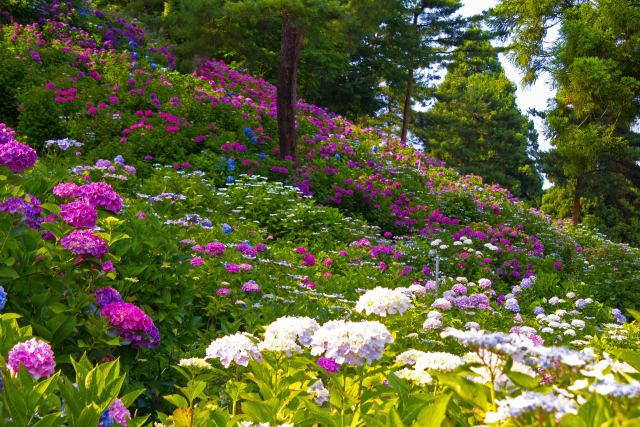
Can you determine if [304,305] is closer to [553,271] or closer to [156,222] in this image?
[156,222]

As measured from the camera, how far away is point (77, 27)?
528 inches

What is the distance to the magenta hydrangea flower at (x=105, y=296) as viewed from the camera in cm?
249

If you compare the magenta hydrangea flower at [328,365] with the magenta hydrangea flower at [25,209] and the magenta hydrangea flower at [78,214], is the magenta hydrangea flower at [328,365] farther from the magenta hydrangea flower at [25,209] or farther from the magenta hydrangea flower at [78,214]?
the magenta hydrangea flower at [25,209]

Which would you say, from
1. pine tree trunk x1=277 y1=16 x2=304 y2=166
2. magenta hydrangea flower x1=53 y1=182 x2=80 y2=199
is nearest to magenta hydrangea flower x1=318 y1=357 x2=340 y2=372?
magenta hydrangea flower x1=53 y1=182 x2=80 y2=199

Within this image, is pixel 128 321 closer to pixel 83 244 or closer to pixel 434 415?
pixel 83 244

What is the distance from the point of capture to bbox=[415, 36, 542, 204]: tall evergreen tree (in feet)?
111

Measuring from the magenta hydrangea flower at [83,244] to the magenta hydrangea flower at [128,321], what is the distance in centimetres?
27

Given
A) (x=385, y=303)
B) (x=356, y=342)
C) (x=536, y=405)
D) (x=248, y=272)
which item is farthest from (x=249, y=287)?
(x=536, y=405)

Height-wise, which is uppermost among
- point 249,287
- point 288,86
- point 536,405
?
point 288,86

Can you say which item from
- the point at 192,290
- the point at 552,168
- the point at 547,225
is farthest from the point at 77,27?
the point at 552,168

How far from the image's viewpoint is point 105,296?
2510 mm

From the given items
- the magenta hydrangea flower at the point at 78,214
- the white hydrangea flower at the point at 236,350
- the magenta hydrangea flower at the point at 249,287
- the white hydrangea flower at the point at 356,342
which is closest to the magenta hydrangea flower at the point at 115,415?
the white hydrangea flower at the point at 236,350

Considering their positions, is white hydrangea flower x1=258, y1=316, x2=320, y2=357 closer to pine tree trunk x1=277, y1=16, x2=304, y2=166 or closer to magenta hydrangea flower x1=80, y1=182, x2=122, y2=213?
magenta hydrangea flower x1=80, y1=182, x2=122, y2=213

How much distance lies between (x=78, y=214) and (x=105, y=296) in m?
0.45
